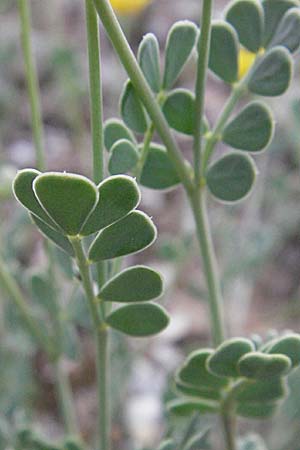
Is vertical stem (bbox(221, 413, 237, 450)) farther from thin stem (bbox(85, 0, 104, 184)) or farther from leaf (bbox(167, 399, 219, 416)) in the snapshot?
thin stem (bbox(85, 0, 104, 184))

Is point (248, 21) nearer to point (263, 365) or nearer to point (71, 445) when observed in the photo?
point (263, 365)

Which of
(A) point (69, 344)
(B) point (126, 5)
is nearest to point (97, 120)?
(A) point (69, 344)

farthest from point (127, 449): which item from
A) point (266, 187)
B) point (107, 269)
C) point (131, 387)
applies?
point (107, 269)

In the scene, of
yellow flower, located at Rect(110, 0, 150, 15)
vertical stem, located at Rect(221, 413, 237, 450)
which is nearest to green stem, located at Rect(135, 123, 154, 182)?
vertical stem, located at Rect(221, 413, 237, 450)

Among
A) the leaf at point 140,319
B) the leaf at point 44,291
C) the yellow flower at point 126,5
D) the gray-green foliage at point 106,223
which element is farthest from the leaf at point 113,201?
the yellow flower at point 126,5

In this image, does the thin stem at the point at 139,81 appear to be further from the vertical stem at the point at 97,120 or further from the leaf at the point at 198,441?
the leaf at the point at 198,441

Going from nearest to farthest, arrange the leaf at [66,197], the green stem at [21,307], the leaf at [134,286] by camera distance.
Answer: the leaf at [66,197], the leaf at [134,286], the green stem at [21,307]
